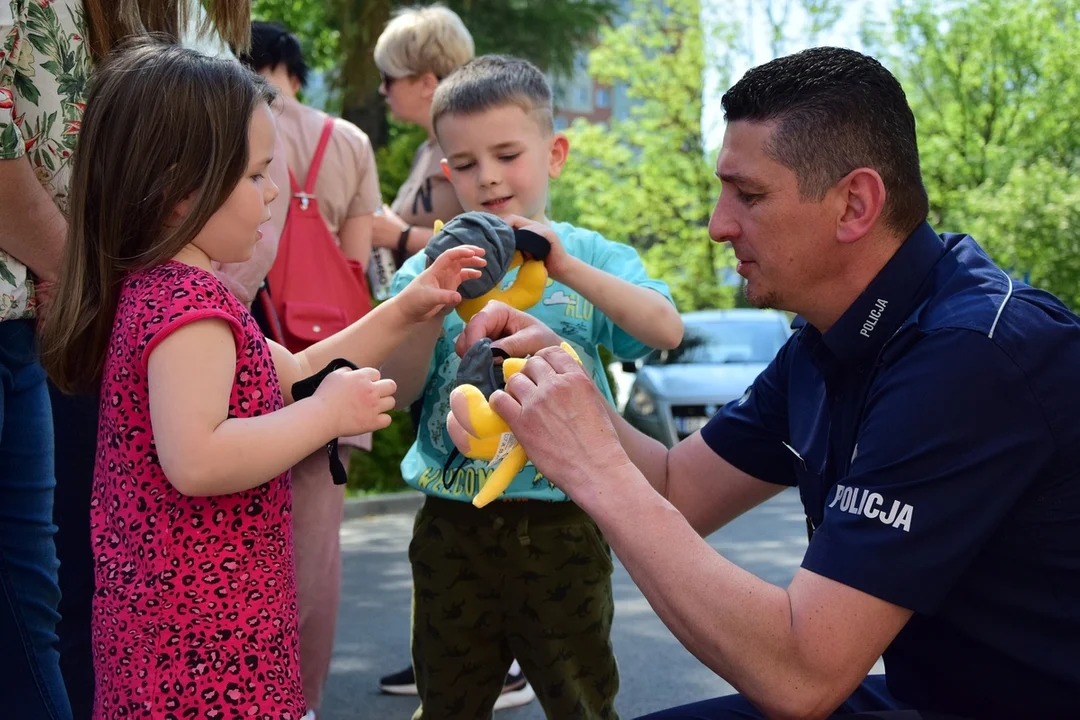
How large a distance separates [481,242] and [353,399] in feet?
1.97

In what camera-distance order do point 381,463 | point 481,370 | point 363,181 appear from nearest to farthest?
1. point 481,370
2. point 363,181
3. point 381,463

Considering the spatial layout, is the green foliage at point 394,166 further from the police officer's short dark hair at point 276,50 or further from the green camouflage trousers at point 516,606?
the green camouflage trousers at point 516,606

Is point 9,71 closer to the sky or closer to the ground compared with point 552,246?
closer to the sky

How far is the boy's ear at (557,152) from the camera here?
11.1 feet

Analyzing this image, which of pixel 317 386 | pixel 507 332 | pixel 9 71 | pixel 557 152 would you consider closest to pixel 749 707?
pixel 507 332

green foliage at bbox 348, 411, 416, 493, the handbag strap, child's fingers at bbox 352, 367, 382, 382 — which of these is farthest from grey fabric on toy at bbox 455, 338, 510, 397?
green foliage at bbox 348, 411, 416, 493

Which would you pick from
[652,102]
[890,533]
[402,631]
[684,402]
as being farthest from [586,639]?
[652,102]

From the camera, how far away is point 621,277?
309 cm

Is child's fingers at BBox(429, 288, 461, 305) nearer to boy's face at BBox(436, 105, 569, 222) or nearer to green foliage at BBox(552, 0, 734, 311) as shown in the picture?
boy's face at BBox(436, 105, 569, 222)

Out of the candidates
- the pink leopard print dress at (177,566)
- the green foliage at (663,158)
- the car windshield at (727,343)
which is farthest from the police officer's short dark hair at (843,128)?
the green foliage at (663,158)

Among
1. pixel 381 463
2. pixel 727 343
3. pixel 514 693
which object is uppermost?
pixel 514 693

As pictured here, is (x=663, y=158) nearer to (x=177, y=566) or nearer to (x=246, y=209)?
(x=246, y=209)

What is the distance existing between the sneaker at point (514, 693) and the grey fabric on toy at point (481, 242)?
2262 mm

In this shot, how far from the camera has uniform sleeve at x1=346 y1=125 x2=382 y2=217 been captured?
4.19 m
